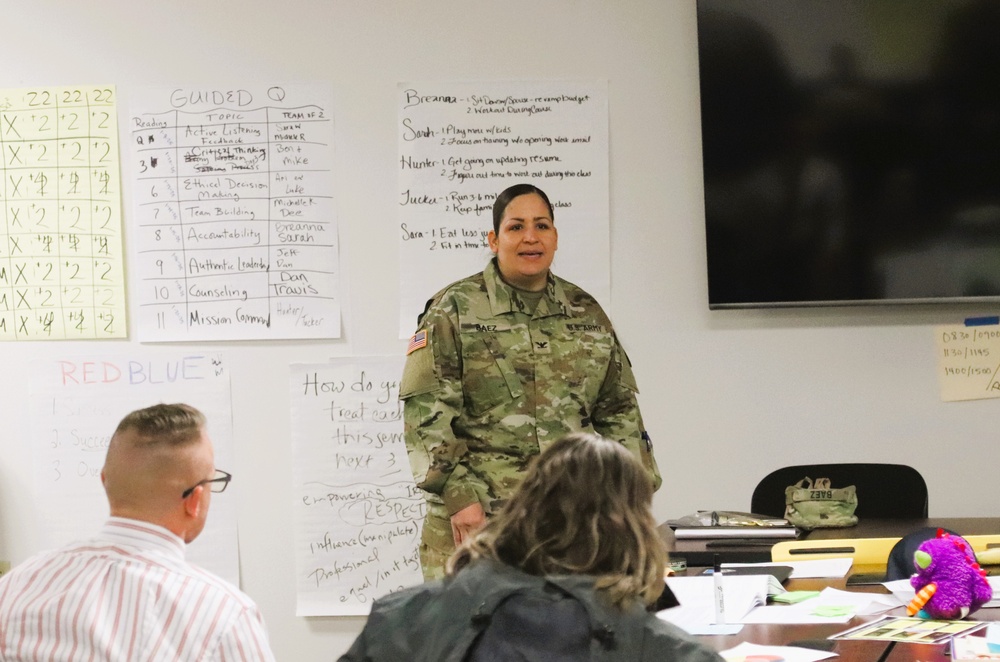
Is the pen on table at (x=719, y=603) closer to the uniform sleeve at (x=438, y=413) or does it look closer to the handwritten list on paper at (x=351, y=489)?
the uniform sleeve at (x=438, y=413)

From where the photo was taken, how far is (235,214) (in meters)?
4.10

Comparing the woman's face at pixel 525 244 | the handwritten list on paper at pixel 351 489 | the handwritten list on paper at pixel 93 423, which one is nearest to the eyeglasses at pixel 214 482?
the woman's face at pixel 525 244

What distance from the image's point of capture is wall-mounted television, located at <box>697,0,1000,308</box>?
3795mm

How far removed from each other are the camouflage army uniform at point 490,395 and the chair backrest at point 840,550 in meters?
0.57

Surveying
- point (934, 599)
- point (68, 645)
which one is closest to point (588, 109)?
point (934, 599)

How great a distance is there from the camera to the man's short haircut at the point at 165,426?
189cm

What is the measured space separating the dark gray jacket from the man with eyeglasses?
0.34 meters

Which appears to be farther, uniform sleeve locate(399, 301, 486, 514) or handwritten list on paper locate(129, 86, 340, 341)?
handwritten list on paper locate(129, 86, 340, 341)

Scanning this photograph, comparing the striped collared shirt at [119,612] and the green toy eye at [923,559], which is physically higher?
the striped collared shirt at [119,612]

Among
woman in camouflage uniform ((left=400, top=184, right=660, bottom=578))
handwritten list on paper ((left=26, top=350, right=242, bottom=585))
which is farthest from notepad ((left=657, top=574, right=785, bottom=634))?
handwritten list on paper ((left=26, top=350, right=242, bottom=585))

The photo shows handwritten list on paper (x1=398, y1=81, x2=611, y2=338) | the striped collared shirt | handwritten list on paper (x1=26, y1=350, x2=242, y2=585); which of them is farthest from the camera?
handwritten list on paper (x1=26, y1=350, x2=242, y2=585)

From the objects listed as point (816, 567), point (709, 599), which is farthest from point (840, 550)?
point (709, 599)

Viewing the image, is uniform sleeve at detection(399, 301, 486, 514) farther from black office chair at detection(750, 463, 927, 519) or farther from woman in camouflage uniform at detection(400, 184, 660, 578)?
black office chair at detection(750, 463, 927, 519)

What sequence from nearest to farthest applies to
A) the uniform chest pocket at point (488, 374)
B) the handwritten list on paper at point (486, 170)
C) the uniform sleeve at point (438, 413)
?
the uniform sleeve at point (438, 413) → the uniform chest pocket at point (488, 374) → the handwritten list on paper at point (486, 170)
